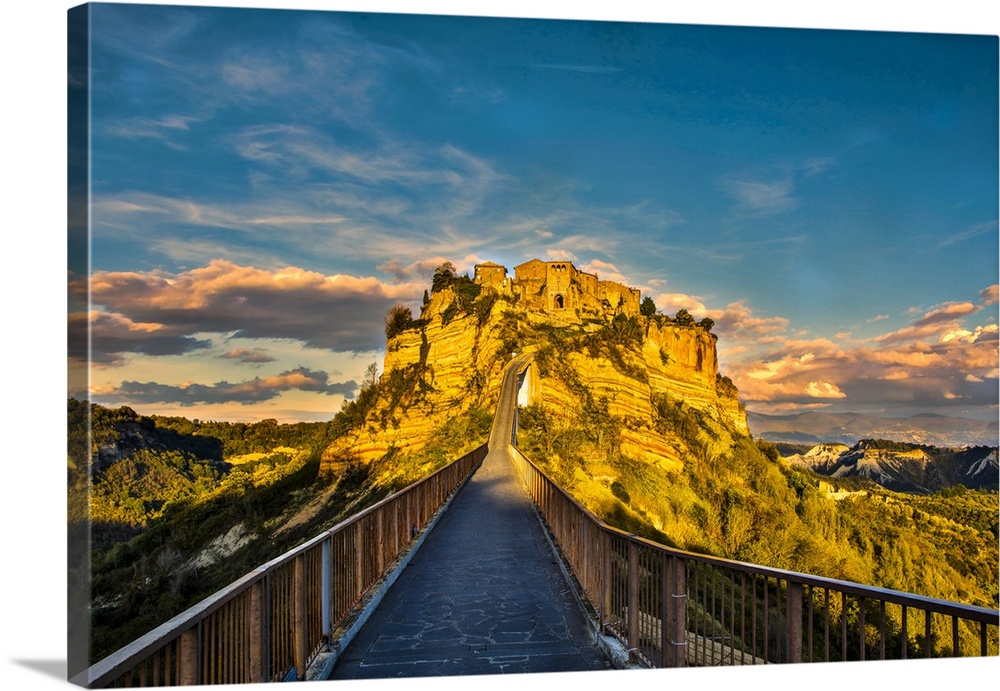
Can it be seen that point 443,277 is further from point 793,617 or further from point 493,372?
point 793,617

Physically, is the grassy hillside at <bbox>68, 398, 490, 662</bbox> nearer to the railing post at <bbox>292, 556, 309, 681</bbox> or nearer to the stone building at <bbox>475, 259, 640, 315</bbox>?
the stone building at <bbox>475, 259, 640, 315</bbox>

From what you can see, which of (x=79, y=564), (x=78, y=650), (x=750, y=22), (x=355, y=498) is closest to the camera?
(x=78, y=650)

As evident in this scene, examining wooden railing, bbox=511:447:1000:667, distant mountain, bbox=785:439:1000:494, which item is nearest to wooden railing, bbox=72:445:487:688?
wooden railing, bbox=511:447:1000:667

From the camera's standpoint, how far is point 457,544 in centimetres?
906

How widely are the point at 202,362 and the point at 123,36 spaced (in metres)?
35.1

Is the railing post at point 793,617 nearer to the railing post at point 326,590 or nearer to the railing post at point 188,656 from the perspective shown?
the railing post at point 188,656

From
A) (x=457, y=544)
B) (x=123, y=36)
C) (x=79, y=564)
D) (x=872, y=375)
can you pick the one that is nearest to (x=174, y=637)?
(x=79, y=564)

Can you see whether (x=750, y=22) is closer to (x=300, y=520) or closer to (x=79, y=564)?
(x=79, y=564)

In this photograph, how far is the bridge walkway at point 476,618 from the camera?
4789 mm

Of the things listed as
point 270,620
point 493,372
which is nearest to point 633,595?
point 270,620

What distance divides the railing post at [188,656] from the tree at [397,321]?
67.7 m

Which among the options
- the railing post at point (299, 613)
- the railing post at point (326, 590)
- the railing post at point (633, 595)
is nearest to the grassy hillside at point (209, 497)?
the railing post at point (326, 590)

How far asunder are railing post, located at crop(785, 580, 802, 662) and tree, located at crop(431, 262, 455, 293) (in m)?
68.7

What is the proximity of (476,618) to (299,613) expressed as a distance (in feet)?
6.42
